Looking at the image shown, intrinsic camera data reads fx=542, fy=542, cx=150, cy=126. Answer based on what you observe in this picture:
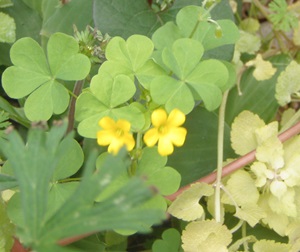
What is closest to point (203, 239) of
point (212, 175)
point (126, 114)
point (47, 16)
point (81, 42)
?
point (212, 175)

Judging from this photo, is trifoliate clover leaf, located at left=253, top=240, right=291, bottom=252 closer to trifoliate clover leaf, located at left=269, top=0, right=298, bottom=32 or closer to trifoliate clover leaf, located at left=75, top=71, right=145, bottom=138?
trifoliate clover leaf, located at left=75, top=71, right=145, bottom=138

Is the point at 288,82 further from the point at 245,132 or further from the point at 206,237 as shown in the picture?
the point at 206,237

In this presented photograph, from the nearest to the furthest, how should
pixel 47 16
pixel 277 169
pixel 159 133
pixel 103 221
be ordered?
pixel 103 221, pixel 159 133, pixel 277 169, pixel 47 16

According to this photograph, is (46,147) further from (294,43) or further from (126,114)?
(294,43)

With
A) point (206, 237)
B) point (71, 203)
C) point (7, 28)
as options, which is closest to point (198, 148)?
point (206, 237)

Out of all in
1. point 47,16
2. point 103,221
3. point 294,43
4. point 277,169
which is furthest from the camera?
point 294,43

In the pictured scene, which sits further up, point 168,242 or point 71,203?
point 71,203
